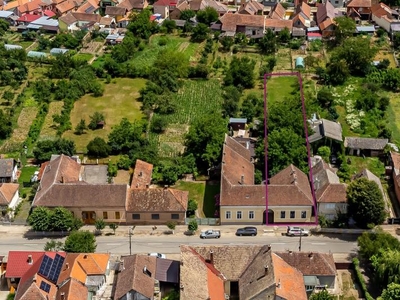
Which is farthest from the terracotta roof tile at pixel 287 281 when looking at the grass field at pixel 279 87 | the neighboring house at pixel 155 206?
the grass field at pixel 279 87

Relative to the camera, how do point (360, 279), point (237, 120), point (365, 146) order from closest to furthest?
point (360, 279) < point (365, 146) < point (237, 120)

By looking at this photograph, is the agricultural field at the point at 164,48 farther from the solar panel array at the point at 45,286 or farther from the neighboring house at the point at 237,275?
the solar panel array at the point at 45,286

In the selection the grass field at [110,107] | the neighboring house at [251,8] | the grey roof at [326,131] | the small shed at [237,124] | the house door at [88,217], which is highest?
the grey roof at [326,131]

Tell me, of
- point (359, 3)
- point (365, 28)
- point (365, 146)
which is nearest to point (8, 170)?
point (365, 146)

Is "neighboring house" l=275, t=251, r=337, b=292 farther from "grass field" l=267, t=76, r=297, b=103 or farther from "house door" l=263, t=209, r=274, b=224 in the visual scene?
"grass field" l=267, t=76, r=297, b=103

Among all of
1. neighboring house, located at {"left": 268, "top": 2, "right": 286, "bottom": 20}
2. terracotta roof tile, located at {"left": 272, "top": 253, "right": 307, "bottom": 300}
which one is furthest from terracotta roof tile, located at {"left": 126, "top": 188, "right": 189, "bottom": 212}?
neighboring house, located at {"left": 268, "top": 2, "right": 286, "bottom": 20}

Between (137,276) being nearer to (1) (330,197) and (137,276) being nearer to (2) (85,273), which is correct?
(2) (85,273)
